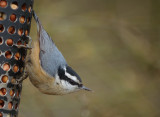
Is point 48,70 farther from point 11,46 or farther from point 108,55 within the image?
point 108,55

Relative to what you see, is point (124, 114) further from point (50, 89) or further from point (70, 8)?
point (50, 89)

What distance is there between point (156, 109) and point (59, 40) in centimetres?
216

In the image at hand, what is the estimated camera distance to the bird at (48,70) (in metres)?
4.05

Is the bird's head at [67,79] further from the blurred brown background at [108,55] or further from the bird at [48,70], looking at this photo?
the blurred brown background at [108,55]

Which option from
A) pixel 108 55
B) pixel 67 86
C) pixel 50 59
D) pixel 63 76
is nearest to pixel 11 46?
pixel 50 59

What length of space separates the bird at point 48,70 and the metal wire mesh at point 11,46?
15 cm

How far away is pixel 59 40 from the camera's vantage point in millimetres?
6707

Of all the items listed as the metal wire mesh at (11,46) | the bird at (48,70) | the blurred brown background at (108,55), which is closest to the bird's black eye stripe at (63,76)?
the bird at (48,70)

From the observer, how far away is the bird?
4.05 meters

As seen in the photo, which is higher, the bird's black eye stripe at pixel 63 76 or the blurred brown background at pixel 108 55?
the blurred brown background at pixel 108 55

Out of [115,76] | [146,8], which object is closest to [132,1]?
[146,8]

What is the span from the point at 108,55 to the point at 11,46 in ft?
10.4

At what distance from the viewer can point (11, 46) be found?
3.82 meters

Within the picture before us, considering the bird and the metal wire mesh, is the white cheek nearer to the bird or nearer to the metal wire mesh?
the bird
